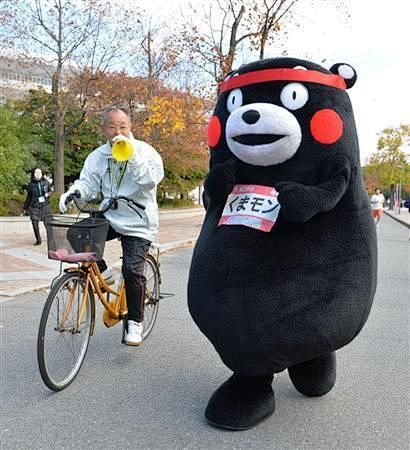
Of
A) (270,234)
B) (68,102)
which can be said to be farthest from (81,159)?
(270,234)

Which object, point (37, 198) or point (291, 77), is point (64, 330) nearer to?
point (291, 77)

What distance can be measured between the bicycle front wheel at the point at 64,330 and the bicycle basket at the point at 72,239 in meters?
0.17

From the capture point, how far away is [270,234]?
276 centimetres

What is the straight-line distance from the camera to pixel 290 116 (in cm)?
275

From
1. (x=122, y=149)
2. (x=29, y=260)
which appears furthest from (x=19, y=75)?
(x=122, y=149)

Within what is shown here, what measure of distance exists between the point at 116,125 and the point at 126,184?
0.45 meters

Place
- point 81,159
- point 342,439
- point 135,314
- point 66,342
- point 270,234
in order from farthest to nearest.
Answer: point 81,159 < point 135,314 < point 66,342 < point 342,439 < point 270,234

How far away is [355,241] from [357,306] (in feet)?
1.12

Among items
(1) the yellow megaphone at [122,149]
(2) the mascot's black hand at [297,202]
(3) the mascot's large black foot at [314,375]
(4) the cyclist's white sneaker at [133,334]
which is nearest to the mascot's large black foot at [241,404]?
(3) the mascot's large black foot at [314,375]

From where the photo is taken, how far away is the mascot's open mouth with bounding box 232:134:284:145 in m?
2.76

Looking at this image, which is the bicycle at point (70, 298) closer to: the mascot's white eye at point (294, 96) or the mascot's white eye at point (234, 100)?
the mascot's white eye at point (234, 100)

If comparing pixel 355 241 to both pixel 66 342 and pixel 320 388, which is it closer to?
pixel 320 388

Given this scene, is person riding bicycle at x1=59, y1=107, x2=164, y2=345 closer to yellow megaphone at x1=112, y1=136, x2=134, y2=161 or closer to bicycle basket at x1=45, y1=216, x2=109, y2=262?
yellow megaphone at x1=112, y1=136, x2=134, y2=161

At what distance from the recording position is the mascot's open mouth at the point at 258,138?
9.04ft
